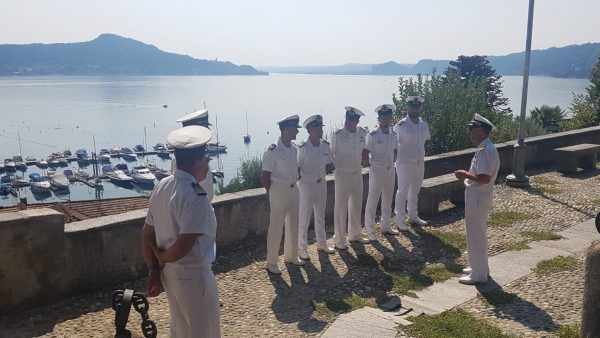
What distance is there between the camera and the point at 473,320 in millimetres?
4922

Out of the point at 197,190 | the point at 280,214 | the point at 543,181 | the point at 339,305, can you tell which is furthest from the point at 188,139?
the point at 543,181

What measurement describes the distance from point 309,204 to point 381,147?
4.84ft

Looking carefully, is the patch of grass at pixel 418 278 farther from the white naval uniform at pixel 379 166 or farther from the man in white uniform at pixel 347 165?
the white naval uniform at pixel 379 166

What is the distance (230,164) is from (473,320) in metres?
61.9

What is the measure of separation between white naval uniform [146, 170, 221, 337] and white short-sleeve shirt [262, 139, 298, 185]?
2.98 meters

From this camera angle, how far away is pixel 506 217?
8.73 meters

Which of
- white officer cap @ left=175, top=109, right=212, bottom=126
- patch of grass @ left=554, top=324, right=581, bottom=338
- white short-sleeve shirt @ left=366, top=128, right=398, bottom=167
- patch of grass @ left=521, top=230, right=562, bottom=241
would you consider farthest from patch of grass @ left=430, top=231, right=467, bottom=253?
white officer cap @ left=175, top=109, right=212, bottom=126

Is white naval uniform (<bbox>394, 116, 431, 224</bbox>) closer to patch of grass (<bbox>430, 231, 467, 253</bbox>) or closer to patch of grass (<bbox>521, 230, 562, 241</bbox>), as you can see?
patch of grass (<bbox>430, 231, 467, 253</bbox>)

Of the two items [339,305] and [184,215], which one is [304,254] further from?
[184,215]

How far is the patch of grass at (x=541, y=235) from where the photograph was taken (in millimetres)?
7598

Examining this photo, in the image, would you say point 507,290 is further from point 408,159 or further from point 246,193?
point 246,193

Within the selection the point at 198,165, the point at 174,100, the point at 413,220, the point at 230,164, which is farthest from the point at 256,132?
the point at 198,165

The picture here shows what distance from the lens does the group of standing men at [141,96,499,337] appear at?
3.25 metres

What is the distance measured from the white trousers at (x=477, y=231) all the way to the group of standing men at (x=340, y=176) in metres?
1.81
